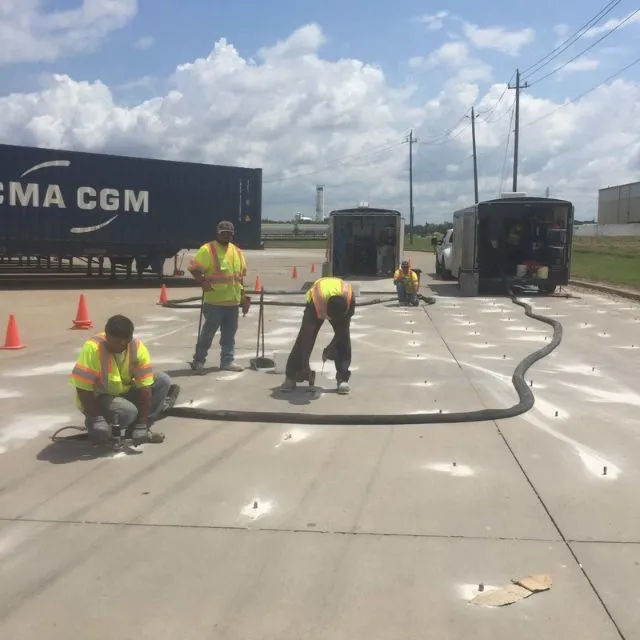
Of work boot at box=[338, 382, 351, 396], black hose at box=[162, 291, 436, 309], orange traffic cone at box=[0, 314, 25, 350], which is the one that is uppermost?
black hose at box=[162, 291, 436, 309]

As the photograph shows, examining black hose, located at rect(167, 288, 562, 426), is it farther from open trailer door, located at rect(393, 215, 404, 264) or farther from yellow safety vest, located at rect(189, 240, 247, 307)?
open trailer door, located at rect(393, 215, 404, 264)

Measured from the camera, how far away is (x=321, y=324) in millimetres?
6539

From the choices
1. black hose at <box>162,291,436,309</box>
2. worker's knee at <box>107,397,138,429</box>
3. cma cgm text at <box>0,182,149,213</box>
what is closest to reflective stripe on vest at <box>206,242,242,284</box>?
worker's knee at <box>107,397,138,429</box>

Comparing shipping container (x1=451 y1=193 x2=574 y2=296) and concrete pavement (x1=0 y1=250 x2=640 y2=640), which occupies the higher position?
shipping container (x1=451 y1=193 x2=574 y2=296)

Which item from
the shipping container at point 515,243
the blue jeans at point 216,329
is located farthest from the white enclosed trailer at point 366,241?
the blue jeans at point 216,329

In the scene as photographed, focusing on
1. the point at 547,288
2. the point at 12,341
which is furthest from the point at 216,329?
the point at 547,288

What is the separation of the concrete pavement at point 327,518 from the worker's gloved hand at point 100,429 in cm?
17

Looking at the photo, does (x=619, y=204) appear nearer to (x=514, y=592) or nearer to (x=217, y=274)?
(x=217, y=274)

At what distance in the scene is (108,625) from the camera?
2.83 m

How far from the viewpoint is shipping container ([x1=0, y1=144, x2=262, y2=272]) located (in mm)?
19328

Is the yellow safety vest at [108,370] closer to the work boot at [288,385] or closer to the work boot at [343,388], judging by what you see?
the work boot at [288,385]

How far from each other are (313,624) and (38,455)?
2.96 m

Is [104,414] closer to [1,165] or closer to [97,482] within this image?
[97,482]

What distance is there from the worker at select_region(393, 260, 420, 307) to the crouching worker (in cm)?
1086
